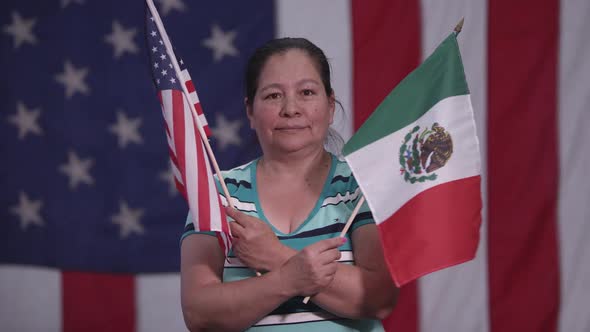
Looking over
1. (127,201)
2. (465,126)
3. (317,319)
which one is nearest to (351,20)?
(127,201)

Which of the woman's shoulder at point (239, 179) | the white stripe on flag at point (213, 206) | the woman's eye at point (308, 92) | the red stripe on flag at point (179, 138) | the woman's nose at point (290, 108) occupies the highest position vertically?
the woman's eye at point (308, 92)

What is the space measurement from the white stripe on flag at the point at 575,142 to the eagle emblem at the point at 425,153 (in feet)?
3.43

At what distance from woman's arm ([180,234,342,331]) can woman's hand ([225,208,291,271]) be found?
24mm

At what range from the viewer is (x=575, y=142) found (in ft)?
6.12

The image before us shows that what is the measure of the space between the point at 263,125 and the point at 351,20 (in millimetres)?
968

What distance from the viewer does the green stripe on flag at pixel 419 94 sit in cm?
99

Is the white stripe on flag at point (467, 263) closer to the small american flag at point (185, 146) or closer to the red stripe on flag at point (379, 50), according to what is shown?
the red stripe on flag at point (379, 50)

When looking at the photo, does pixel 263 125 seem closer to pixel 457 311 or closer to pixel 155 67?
pixel 155 67

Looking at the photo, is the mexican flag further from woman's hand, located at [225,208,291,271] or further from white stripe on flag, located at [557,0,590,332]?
white stripe on flag, located at [557,0,590,332]

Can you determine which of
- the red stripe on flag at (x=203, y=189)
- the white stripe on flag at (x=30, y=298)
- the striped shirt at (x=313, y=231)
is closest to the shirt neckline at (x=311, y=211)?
the striped shirt at (x=313, y=231)

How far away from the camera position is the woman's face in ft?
3.48

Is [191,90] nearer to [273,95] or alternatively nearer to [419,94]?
[273,95]

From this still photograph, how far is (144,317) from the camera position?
2.03m

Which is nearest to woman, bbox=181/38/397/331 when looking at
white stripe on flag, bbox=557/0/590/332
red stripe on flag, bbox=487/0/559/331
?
red stripe on flag, bbox=487/0/559/331
